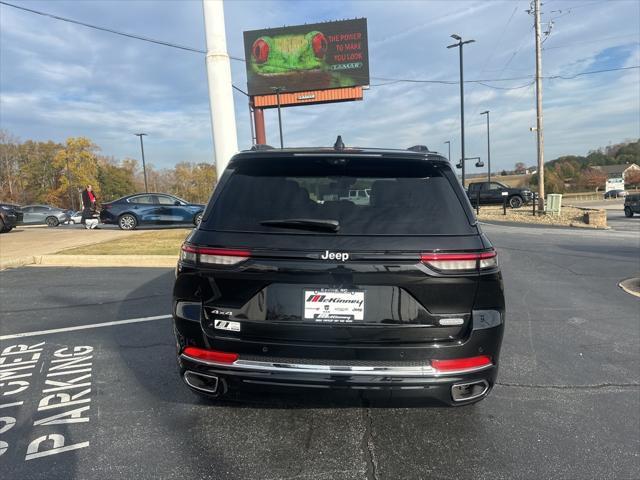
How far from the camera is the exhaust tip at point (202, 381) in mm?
2541

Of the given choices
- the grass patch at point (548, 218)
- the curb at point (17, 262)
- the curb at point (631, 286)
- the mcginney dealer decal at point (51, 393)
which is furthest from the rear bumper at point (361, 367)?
the grass patch at point (548, 218)

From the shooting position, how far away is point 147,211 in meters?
16.2

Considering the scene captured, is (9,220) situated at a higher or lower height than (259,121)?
lower

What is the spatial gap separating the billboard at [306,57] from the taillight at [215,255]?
41.8 metres

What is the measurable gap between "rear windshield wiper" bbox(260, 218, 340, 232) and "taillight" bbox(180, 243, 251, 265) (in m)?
0.24

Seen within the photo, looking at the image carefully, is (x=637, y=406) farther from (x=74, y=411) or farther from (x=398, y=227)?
(x=74, y=411)

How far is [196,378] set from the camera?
8.54 feet

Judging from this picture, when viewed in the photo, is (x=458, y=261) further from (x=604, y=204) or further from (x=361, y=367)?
(x=604, y=204)

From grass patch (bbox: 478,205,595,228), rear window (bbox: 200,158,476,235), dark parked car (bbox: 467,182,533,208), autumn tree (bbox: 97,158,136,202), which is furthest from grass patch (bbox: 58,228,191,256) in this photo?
autumn tree (bbox: 97,158,136,202)

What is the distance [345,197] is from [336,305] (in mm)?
633

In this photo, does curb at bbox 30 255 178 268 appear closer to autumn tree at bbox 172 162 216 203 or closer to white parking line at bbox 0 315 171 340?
white parking line at bbox 0 315 171 340

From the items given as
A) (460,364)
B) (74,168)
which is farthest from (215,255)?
(74,168)

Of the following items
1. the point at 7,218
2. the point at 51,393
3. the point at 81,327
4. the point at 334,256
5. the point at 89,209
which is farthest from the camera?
the point at 89,209

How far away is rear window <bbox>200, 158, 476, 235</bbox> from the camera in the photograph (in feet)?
8.04
